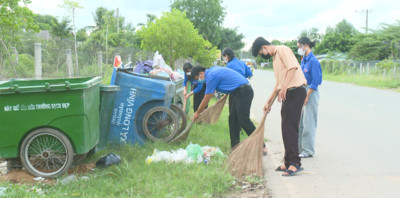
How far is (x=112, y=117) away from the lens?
5.80 metres

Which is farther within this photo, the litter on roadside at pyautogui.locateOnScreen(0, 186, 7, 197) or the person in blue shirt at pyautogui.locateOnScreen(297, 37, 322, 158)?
the person in blue shirt at pyautogui.locateOnScreen(297, 37, 322, 158)

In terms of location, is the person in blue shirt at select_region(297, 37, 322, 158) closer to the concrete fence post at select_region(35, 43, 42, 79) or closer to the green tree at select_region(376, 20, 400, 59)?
the concrete fence post at select_region(35, 43, 42, 79)

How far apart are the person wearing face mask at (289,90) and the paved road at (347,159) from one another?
0.31 m

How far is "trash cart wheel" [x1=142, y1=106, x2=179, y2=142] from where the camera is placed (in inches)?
235

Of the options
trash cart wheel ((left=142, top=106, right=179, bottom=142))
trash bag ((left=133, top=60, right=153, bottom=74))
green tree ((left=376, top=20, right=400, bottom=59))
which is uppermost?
green tree ((left=376, top=20, right=400, bottom=59))

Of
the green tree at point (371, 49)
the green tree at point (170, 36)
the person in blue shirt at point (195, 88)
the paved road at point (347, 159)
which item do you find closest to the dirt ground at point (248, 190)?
the paved road at point (347, 159)

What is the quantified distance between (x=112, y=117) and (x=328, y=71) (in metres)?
34.6

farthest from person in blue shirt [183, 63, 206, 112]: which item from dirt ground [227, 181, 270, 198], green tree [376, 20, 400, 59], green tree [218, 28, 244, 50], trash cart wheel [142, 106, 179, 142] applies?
green tree [218, 28, 244, 50]

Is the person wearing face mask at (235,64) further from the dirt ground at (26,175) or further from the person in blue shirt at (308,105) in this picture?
the dirt ground at (26,175)

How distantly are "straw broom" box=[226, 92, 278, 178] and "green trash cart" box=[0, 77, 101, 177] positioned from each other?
1797 millimetres

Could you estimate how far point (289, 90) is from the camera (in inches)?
188

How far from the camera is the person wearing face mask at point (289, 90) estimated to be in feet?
15.5

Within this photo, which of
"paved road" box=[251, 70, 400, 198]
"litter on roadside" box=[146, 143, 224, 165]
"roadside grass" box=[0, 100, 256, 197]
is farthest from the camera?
"litter on roadside" box=[146, 143, 224, 165]

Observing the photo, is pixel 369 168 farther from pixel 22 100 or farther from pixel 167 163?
pixel 22 100
